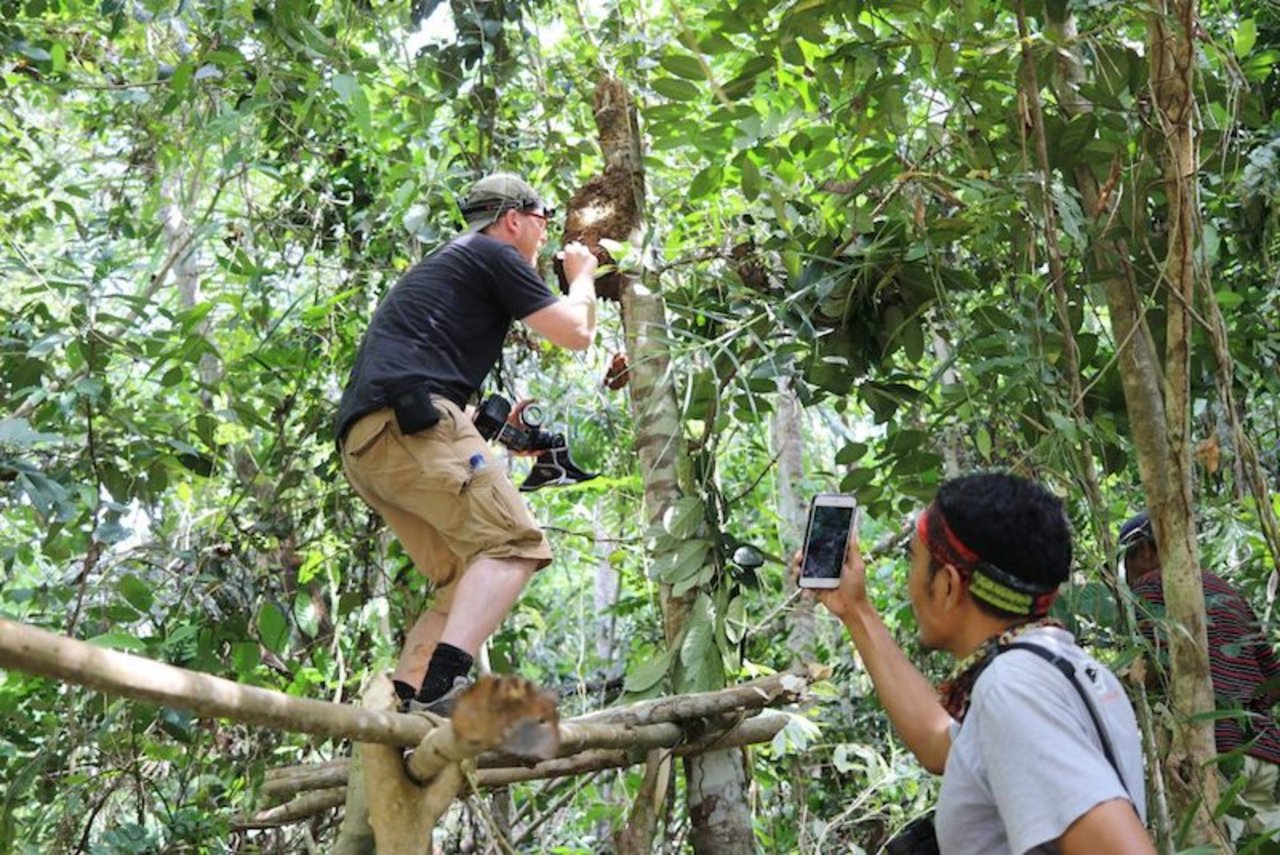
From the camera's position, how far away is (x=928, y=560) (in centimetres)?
213

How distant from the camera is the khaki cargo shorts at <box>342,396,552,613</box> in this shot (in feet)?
10.5

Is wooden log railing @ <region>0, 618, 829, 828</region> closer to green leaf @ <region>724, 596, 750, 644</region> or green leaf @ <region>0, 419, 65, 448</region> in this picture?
green leaf @ <region>724, 596, 750, 644</region>

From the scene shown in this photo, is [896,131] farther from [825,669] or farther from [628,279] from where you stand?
[825,669]

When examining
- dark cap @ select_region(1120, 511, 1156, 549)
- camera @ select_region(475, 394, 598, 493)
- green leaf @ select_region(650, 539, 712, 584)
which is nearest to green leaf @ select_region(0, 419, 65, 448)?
camera @ select_region(475, 394, 598, 493)

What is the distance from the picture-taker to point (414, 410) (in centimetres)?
326

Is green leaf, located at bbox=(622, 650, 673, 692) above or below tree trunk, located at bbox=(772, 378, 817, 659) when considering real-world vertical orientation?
above

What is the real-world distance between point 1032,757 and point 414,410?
1878mm

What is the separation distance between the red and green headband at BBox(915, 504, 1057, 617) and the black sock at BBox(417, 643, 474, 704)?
127 centimetres

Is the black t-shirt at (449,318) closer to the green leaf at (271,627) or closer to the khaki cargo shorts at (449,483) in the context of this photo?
the khaki cargo shorts at (449,483)

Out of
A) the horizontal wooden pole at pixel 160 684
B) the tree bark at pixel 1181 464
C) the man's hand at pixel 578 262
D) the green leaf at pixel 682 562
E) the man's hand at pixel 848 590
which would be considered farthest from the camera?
the man's hand at pixel 578 262

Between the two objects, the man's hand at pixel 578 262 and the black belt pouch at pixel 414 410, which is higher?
the man's hand at pixel 578 262

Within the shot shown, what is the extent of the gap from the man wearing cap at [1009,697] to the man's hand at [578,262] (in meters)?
1.70

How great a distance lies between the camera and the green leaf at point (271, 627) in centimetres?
390

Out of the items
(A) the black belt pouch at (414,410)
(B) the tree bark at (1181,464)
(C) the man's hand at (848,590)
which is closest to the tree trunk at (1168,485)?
(B) the tree bark at (1181,464)
